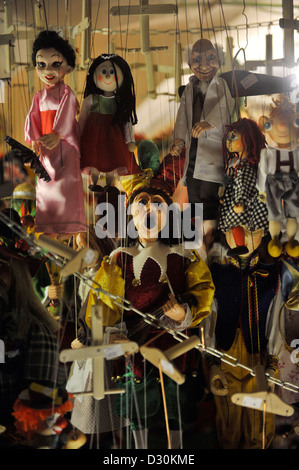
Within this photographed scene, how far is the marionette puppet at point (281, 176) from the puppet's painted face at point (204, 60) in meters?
0.22

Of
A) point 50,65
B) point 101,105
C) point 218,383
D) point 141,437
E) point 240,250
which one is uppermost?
point 50,65

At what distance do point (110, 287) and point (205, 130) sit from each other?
525 millimetres

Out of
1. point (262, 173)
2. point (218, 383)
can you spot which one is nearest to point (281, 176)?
point (262, 173)

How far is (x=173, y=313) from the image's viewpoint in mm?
2332

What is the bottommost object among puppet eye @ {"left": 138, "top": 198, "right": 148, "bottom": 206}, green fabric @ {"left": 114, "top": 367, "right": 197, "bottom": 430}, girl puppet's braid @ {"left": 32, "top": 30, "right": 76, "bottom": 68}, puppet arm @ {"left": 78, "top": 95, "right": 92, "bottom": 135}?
green fabric @ {"left": 114, "top": 367, "right": 197, "bottom": 430}

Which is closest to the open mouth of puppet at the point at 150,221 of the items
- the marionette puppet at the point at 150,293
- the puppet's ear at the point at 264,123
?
the marionette puppet at the point at 150,293

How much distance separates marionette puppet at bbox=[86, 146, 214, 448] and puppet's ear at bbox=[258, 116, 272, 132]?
1.14 ft

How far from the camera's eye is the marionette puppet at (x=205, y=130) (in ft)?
8.13

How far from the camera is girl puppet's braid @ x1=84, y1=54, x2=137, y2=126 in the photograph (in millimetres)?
2467

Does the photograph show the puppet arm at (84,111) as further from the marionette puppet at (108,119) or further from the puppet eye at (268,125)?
the puppet eye at (268,125)

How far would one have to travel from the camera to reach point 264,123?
248 centimetres

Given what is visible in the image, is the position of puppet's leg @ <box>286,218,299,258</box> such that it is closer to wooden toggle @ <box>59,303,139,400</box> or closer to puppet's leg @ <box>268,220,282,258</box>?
puppet's leg @ <box>268,220,282,258</box>
